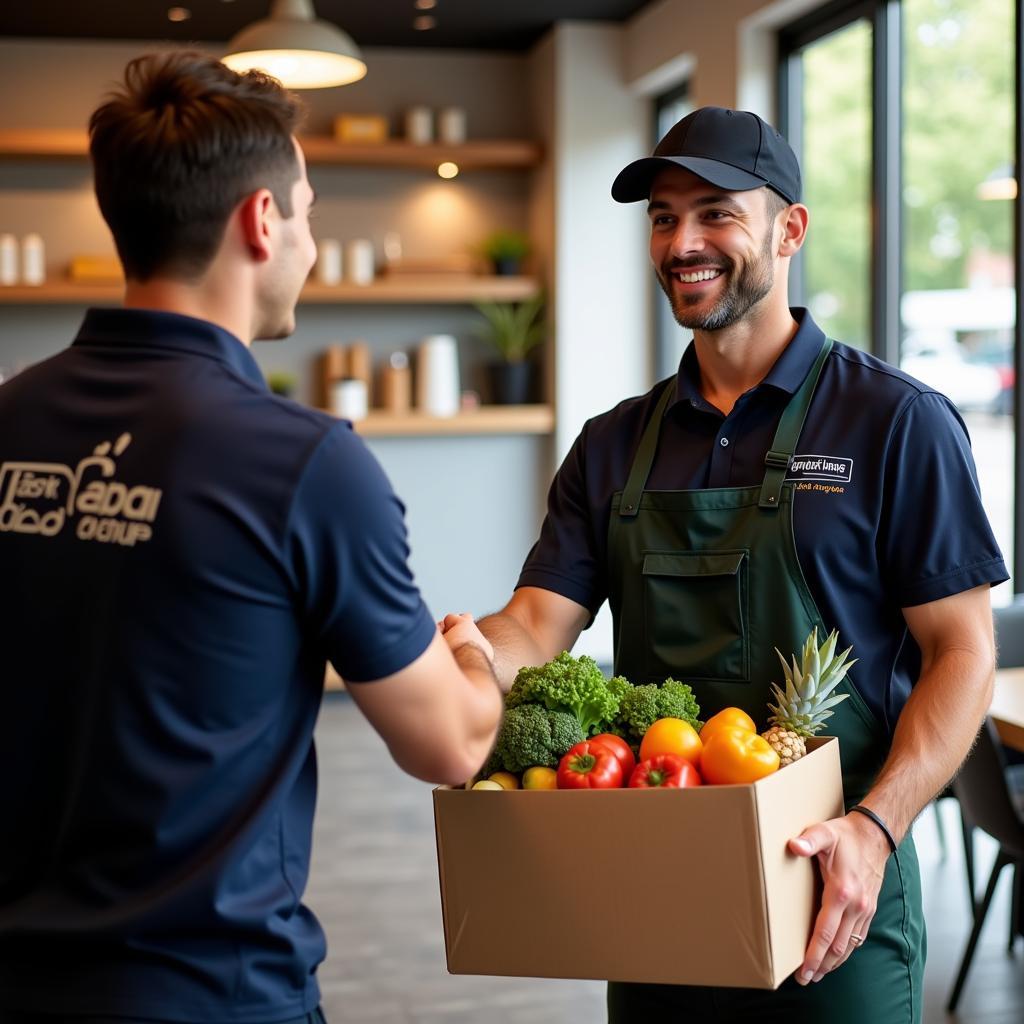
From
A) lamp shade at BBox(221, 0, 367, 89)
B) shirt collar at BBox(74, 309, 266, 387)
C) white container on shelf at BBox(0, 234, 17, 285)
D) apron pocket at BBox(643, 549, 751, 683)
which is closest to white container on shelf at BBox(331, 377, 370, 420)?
white container on shelf at BBox(0, 234, 17, 285)

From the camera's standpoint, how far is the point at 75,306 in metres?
6.81

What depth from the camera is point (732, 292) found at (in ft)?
5.99

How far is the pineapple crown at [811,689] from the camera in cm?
157

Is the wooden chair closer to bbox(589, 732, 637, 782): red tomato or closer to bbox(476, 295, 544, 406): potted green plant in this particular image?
bbox(589, 732, 637, 782): red tomato

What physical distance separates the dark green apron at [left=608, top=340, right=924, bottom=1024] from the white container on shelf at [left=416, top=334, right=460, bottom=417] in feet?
16.3

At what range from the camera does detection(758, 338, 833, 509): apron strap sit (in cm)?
175

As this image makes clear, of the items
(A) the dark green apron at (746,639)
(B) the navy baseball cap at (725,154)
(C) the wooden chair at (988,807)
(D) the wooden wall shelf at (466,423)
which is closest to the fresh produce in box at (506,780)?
(A) the dark green apron at (746,639)

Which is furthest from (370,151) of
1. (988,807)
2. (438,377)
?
(988,807)

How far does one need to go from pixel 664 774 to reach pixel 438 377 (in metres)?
5.47

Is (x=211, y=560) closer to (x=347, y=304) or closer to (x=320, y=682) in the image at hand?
(x=320, y=682)

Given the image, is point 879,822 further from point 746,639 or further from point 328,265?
point 328,265

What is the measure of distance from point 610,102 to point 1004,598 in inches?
130

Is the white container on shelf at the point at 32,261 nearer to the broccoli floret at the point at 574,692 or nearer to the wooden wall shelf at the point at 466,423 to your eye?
the wooden wall shelf at the point at 466,423

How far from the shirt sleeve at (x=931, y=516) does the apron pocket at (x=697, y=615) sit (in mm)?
189
